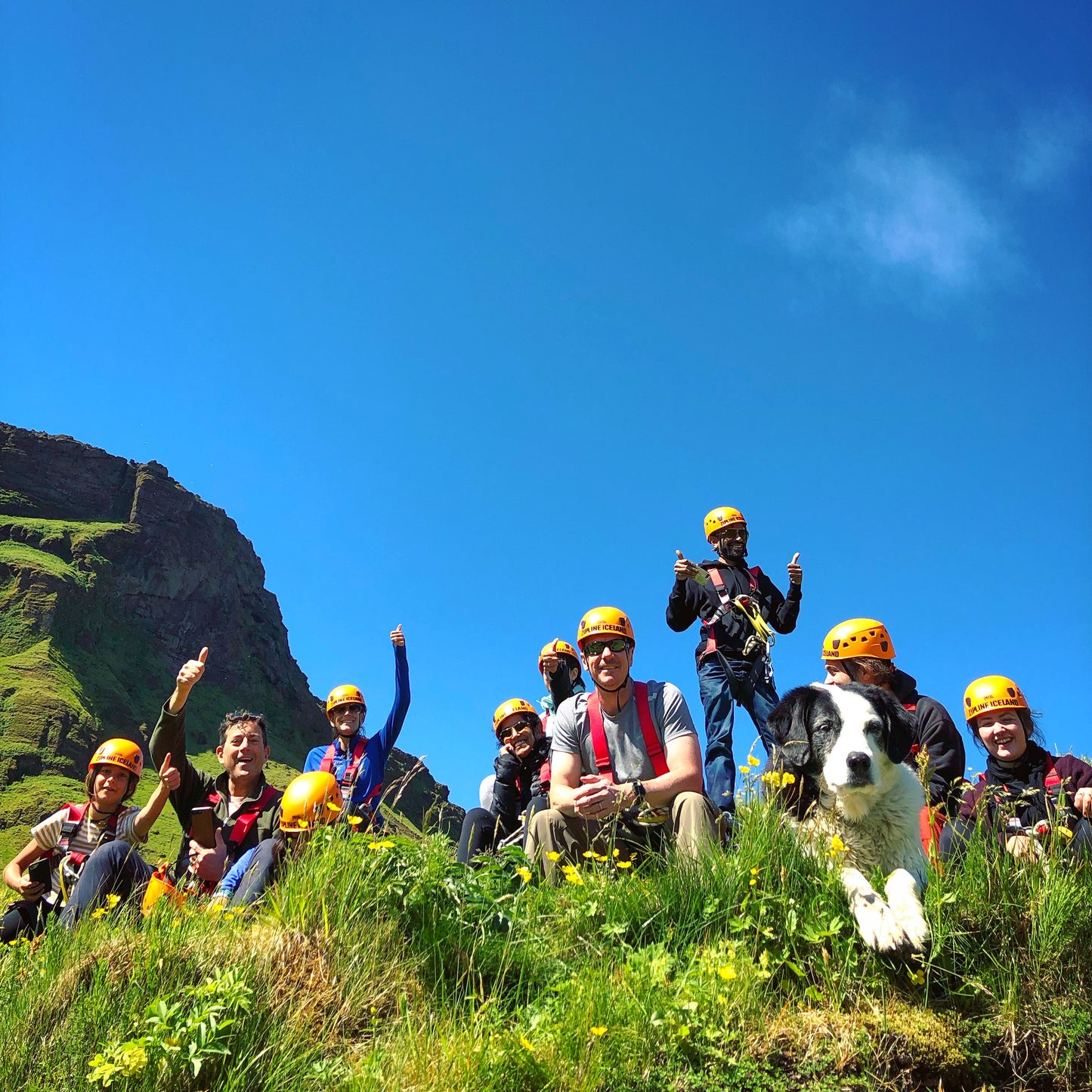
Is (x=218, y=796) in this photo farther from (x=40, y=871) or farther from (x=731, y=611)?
(x=731, y=611)

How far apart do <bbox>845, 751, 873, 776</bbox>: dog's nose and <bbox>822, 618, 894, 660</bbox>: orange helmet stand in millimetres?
2516

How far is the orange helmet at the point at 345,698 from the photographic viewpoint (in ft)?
35.9

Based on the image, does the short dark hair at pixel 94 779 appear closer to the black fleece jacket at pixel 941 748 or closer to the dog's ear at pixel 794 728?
the dog's ear at pixel 794 728

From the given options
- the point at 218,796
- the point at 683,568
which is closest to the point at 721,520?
the point at 683,568

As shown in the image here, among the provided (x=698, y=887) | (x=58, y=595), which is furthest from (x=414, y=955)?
(x=58, y=595)

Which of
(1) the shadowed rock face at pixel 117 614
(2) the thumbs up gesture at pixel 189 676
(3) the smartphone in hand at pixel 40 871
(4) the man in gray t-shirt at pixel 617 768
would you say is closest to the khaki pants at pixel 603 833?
(4) the man in gray t-shirt at pixel 617 768

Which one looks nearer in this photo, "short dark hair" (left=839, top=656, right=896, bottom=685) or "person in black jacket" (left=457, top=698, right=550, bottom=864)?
"short dark hair" (left=839, top=656, right=896, bottom=685)

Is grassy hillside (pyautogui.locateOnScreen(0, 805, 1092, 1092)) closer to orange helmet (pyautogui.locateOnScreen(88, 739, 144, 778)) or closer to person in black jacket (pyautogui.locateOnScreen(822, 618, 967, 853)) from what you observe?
person in black jacket (pyautogui.locateOnScreen(822, 618, 967, 853))

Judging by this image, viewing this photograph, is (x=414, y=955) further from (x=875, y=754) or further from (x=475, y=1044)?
(x=875, y=754)

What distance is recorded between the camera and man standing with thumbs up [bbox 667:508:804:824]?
9680 mm

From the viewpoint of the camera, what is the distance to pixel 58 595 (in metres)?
131

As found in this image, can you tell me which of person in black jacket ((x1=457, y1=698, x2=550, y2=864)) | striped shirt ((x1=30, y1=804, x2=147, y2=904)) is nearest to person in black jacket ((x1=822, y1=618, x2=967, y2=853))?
person in black jacket ((x1=457, y1=698, x2=550, y2=864))

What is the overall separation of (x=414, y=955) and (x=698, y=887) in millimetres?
1720

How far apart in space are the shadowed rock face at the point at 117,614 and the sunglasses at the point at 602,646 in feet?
342
